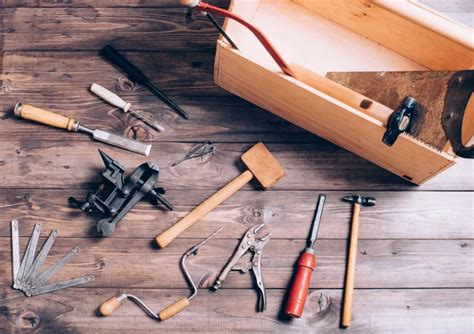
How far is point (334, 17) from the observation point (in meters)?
1.63

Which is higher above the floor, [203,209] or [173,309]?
[203,209]

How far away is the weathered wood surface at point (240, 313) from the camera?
5.05ft

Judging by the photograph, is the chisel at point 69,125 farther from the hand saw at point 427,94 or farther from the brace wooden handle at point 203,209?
the hand saw at point 427,94

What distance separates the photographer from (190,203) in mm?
1610

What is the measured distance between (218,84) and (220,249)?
483mm

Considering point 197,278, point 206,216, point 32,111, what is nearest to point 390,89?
point 206,216

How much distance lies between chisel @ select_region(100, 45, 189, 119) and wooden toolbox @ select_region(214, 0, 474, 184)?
0.15m

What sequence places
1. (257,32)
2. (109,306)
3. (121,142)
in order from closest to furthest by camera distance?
(257,32) < (109,306) < (121,142)

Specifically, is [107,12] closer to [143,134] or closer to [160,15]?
[160,15]

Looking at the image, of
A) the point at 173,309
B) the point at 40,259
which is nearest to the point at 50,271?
the point at 40,259

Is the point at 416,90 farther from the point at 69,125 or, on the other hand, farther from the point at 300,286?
the point at 69,125

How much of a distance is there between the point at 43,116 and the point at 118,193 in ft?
1.08

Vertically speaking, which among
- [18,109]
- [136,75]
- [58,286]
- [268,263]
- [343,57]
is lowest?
[58,286]

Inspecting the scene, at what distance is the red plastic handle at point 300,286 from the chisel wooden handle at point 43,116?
2.47 feet
